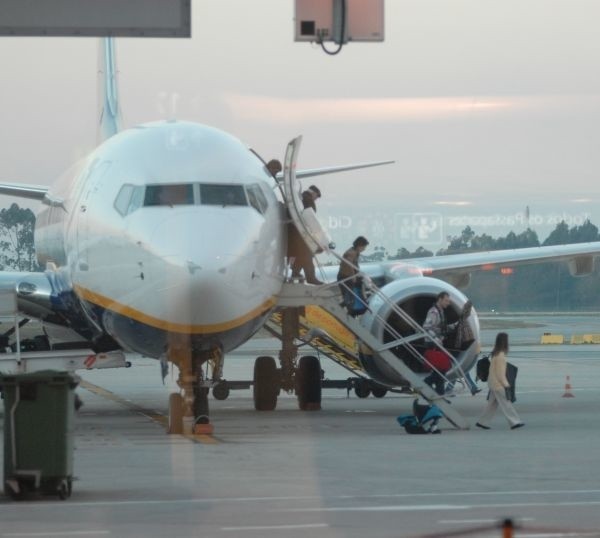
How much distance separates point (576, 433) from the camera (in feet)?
62.0

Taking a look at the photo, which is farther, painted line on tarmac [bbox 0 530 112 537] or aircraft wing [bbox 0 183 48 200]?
aircraft wing [bbox 0 183 48 200]

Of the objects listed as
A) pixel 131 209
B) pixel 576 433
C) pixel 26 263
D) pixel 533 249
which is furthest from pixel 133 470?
pixel 26 263

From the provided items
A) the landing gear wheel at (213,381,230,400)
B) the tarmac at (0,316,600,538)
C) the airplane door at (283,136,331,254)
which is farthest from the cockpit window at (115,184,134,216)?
the landing gear wheel at (213,381,230,400)

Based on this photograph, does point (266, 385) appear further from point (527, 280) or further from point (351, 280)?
point (527, 280)

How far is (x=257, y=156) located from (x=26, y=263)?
1025 centimetres

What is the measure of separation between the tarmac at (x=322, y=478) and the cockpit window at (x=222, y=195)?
289 centimetres

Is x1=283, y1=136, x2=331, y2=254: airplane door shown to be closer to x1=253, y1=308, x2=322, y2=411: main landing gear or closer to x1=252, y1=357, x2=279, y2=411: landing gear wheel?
x1=253, y1=308, x2=322, y2=411: main landing gear

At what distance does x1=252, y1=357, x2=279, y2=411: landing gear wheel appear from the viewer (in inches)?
980

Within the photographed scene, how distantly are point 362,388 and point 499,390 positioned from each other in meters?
8.56

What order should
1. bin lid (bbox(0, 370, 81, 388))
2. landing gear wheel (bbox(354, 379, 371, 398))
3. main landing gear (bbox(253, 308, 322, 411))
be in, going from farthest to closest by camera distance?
landing gear wheel (bbox(354, 379, 371, 398)) < main landing gear (bbox(253, 308, 322, 411)) < bin lid (bbox(0, 370, 81, 388))

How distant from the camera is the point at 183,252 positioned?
17.9m

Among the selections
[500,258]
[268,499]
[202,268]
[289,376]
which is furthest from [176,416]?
[500,258]

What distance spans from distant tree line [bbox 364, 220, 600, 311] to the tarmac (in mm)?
8684

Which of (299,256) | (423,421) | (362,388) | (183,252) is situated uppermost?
(183,252)
